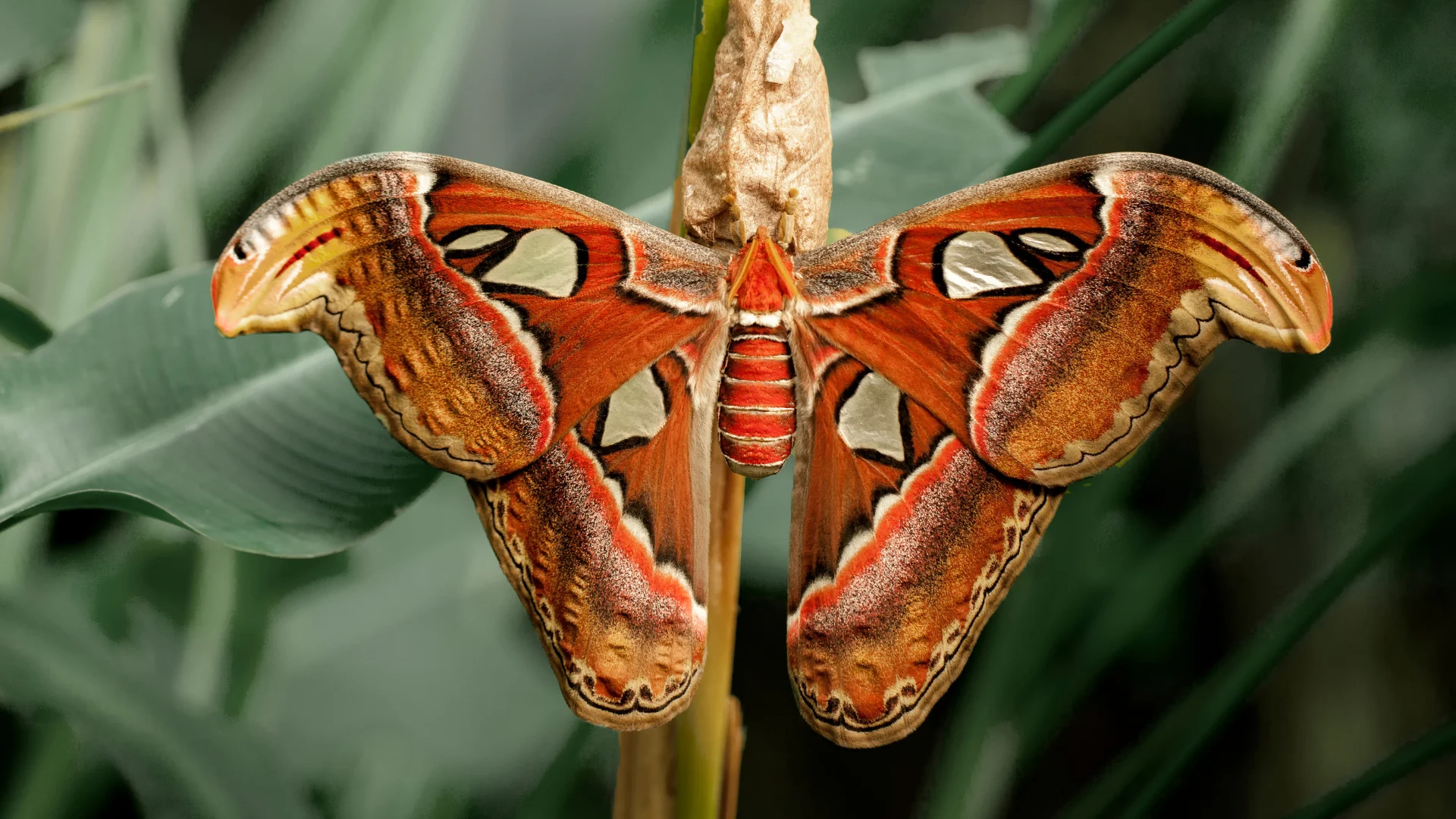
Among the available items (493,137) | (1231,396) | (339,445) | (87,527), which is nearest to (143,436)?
(339,445)

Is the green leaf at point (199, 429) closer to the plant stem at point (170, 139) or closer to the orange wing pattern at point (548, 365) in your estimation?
the orange wing pattern at point (548, 365)

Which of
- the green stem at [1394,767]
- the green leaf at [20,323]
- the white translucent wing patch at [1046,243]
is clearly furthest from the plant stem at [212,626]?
A: the green stem at [1394,767]

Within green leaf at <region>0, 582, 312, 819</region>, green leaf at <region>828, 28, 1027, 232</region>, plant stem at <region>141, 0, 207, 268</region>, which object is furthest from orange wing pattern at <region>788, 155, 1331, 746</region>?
plant stem at <region>141, 0, 207, 268</region>

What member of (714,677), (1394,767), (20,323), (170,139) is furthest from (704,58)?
(170,139)

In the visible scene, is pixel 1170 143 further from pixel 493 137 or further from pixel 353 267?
pixel 353 267

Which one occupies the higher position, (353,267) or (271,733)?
(353,267)

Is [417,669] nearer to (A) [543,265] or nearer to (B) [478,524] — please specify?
(B) [478,524]
